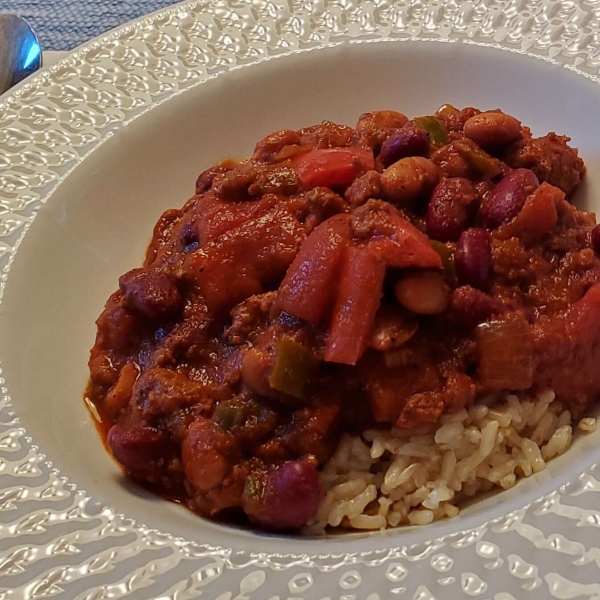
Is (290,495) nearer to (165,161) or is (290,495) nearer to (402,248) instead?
(402,248)

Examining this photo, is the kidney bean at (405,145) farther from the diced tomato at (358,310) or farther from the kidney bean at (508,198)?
the diced tomato at (358,310)

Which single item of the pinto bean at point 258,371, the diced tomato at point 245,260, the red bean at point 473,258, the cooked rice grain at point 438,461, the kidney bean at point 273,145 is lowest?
the cooked rice grain at point 438,461

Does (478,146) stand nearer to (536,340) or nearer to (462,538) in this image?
(536,340)

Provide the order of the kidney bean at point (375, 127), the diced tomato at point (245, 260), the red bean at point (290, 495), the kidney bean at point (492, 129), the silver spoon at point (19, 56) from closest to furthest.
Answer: the red bean at point (290, 495) → the diced tomato at point (245, 260) → the kidney bean at point (492, 129) → the kidney bean at point (375, 127) → the silver spoon at point (19, 56)

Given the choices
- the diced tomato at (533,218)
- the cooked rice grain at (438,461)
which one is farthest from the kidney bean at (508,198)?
the cooked rice grain at (438,461)

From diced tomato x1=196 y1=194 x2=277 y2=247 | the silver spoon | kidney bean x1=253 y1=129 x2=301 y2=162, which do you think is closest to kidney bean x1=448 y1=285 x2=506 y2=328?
diced tomato x1=196 y1=194 x2=277 y2=247

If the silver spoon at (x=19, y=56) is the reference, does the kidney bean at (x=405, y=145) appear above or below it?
above

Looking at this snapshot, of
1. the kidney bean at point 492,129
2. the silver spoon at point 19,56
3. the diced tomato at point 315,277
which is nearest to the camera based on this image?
the diced tomato at point 315,277

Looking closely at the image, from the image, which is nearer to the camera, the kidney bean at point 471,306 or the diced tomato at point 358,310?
the diced tomato at point 358,310
